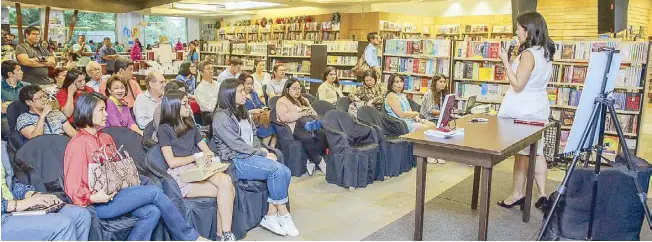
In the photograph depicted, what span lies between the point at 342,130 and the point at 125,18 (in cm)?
1728

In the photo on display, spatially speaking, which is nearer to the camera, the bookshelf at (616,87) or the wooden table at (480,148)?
the wooden table at (480,148)

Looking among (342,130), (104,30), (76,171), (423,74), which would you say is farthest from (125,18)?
(76,171)

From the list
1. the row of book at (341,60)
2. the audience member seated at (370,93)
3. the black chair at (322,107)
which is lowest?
the black chair at (322,107)

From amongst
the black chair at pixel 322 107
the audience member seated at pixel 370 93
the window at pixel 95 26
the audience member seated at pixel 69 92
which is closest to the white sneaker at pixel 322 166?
the black chair at pixel 322 107

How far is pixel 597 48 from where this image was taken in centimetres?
533

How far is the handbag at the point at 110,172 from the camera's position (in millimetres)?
2602

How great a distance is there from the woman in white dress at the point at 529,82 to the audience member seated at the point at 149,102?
9.63 feet

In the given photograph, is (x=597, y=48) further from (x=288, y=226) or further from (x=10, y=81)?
(x=10, y=81)

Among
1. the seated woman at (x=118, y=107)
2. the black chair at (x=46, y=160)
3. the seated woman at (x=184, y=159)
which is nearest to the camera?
the black chair at (x=46, y=160)

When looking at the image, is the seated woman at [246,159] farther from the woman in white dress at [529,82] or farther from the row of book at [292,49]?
the row of book at [292,49]

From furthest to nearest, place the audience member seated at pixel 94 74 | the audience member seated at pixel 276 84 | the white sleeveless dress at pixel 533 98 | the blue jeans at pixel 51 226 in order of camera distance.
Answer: the audience member seated at pixel 276 84 < the audience member seated at pixel 94 74 < the white sleeveless dress at pixel 533 98 < the blue jeans at pixel 51 226

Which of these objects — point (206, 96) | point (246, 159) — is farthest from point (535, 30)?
point (206, 96)

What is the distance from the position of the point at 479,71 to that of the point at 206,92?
3.51 m

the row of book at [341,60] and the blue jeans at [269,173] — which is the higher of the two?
the row of book at [341,60]
